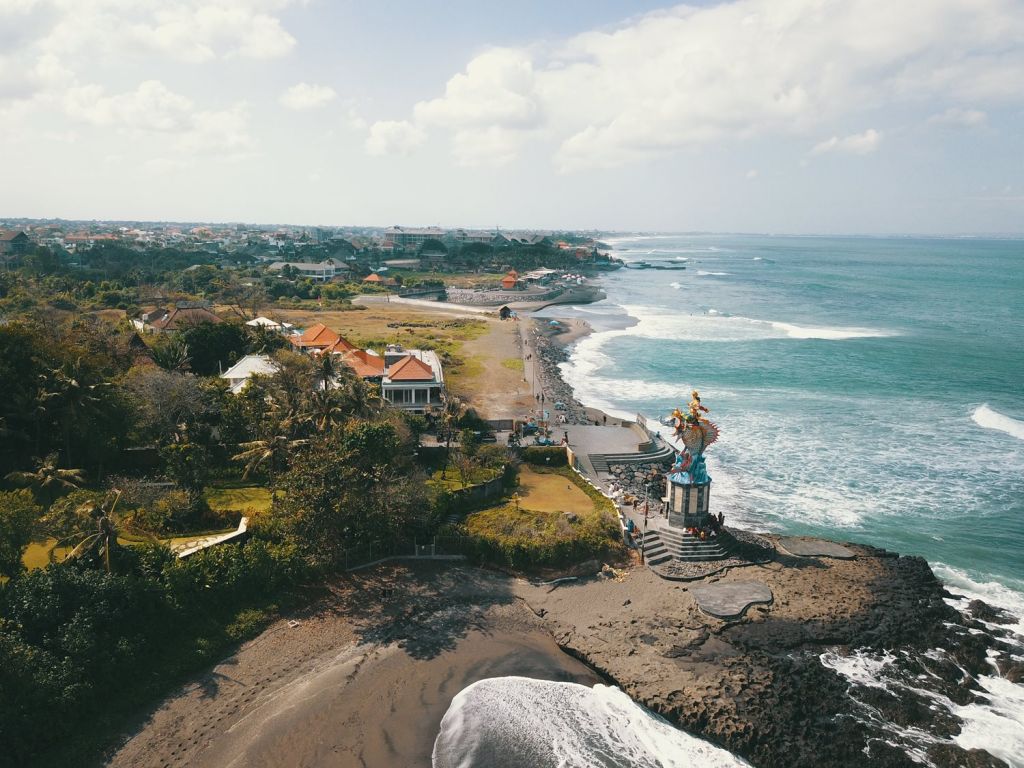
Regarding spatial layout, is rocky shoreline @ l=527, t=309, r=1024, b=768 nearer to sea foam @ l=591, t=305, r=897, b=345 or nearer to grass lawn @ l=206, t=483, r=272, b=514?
grass lawn @ l=206, t=483, r=272, b=514

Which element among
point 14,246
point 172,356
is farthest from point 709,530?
point 14,246

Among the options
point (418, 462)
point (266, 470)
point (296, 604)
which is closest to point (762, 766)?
point (296, 604)

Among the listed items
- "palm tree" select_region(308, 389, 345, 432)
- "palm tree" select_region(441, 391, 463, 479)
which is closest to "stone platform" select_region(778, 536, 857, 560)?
"palm tree" select_region(441, 391, 463, 479)

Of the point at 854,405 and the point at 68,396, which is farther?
the point at 854,405

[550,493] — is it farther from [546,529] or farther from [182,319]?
[182,319]

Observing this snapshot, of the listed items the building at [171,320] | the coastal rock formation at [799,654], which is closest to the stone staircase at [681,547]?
the coastal rock formation at [799,654]

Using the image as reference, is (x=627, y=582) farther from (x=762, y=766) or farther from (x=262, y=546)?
(x=262, y=546)
